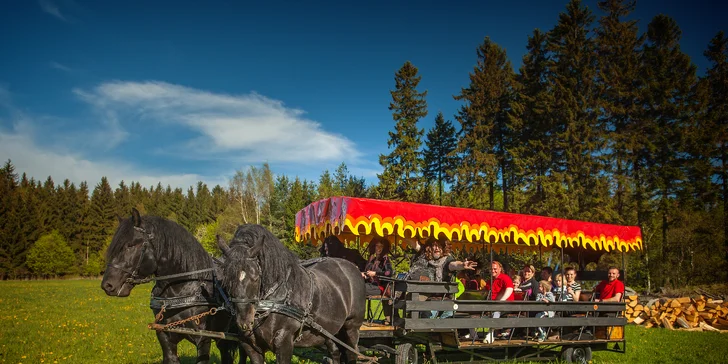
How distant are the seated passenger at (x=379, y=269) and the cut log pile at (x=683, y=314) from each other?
1216 cm

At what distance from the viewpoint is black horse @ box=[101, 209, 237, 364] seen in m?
5.54

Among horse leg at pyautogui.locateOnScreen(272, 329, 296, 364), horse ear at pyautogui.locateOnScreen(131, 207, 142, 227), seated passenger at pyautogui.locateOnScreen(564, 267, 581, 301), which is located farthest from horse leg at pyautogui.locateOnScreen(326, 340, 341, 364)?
seated passenger at pyautogui.locateOnScreen(564, 267, 581, 301)

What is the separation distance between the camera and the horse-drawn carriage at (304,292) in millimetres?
5195

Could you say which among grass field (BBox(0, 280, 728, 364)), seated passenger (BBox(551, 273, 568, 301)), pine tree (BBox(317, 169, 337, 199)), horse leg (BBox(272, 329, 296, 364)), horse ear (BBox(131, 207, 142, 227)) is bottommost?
grass field (BBox(0, 280, 728, 364))

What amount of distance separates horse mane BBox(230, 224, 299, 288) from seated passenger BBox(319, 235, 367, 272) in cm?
304

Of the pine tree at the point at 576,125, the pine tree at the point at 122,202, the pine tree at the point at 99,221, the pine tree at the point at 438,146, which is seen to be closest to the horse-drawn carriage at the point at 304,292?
the pine tree at the point at 576,125

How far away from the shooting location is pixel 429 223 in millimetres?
7453

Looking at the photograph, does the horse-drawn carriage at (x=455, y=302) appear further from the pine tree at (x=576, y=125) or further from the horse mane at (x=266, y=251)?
the pine tree at (x=576, y=125)

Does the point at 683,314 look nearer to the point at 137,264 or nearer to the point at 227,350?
the point at 227,350

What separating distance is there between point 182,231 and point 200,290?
83 cm

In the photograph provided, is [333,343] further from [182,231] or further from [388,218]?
[182,231]

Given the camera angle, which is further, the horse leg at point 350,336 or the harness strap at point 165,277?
the horse leg at point 350,336

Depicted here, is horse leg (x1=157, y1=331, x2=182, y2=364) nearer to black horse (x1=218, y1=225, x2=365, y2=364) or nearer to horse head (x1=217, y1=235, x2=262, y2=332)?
black horse (x1=218, y1=225, x2=365, y2=364)

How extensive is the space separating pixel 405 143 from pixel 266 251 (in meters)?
32.4
